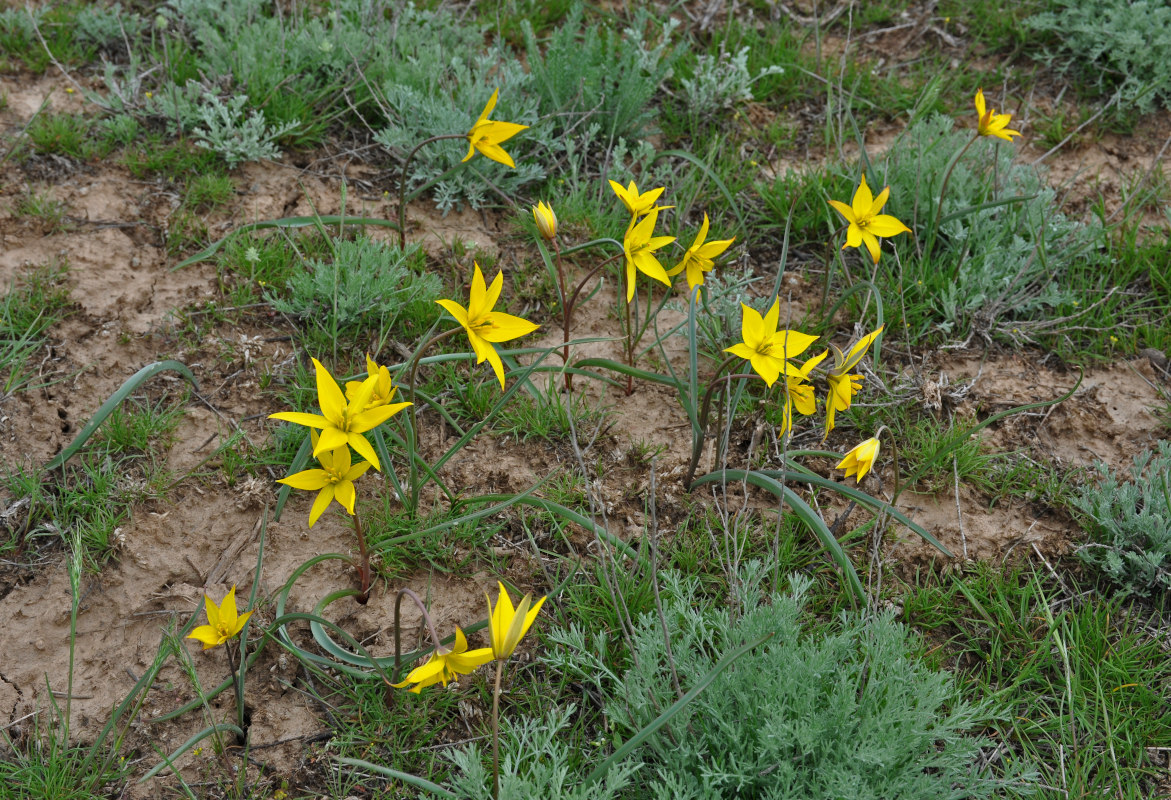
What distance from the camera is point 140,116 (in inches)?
129

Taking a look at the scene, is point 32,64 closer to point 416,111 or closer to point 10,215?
point 10,215

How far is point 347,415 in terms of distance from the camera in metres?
1.79

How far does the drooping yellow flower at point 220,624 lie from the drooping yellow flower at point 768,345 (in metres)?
1.26

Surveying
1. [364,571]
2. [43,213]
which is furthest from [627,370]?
[43,213]

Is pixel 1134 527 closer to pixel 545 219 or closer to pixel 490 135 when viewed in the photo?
pixel 545 219

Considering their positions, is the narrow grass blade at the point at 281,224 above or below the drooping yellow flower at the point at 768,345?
below

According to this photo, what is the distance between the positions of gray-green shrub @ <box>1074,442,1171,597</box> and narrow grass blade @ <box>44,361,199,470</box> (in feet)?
8.56

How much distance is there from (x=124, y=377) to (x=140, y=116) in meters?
1.24

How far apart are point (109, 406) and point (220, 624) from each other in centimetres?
76

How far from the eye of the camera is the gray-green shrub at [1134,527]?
2.27 metres

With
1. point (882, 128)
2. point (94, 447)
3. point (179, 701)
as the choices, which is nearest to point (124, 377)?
point (94, 447)

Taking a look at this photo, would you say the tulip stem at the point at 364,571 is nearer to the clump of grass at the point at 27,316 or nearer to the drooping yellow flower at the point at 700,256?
the drooping yellow flower at the point at 700,256

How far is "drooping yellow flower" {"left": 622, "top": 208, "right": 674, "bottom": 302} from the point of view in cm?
232

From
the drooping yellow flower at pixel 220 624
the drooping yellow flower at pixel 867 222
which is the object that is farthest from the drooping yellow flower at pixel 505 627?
the drooping yellow flower at pixel 867 222
